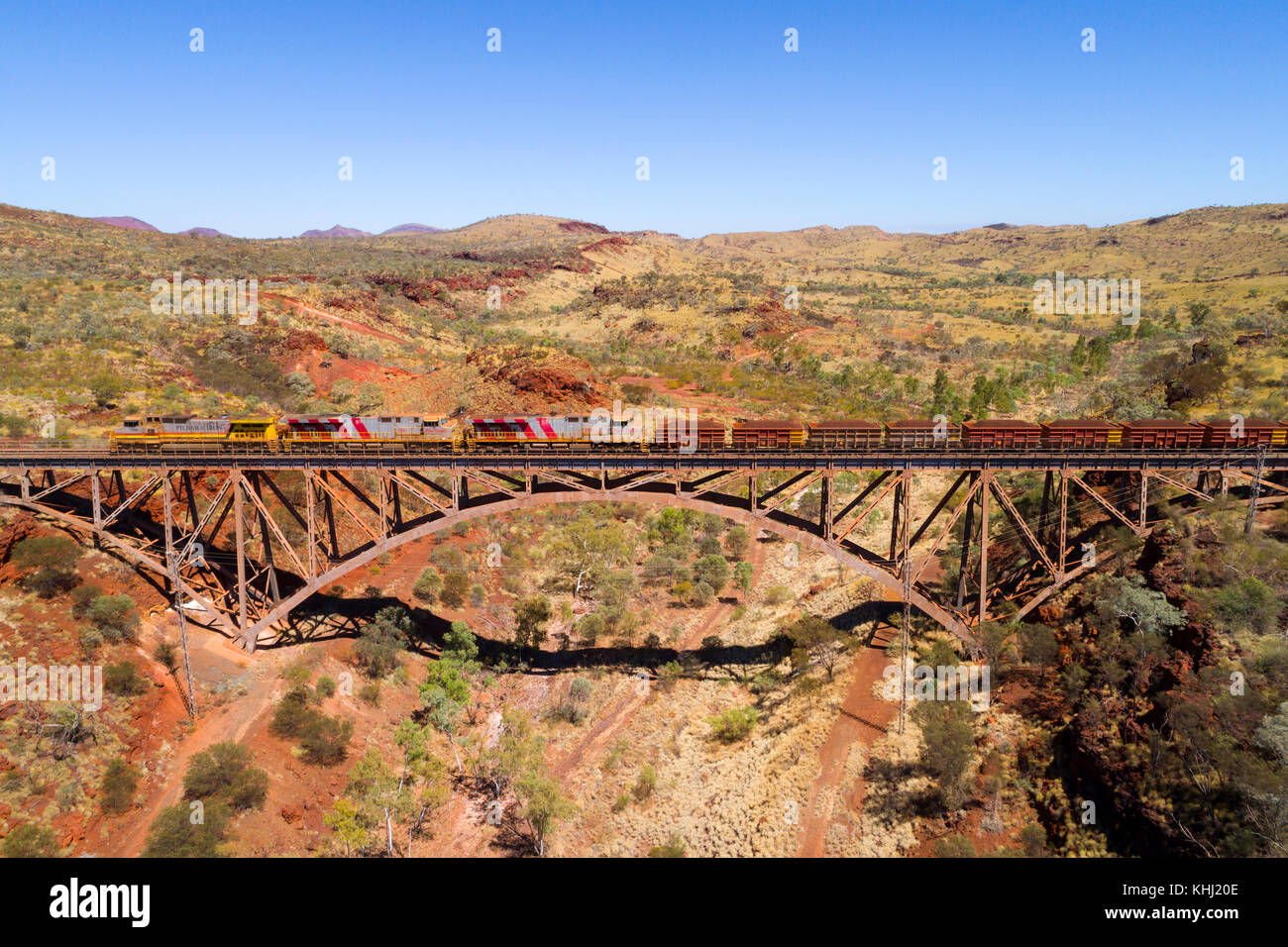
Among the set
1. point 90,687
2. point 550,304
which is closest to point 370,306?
point 550,304

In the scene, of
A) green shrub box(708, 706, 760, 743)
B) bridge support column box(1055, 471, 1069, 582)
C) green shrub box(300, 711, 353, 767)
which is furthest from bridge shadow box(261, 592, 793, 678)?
bridge support column box(1055, 471, 1069, 582)

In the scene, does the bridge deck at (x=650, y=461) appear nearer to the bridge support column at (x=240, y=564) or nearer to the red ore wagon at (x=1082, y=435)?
the red ore wagon at (x=1082, y=435)

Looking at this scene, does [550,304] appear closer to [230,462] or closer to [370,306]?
[370,306]

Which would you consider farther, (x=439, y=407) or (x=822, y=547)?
(x=439, y=407)

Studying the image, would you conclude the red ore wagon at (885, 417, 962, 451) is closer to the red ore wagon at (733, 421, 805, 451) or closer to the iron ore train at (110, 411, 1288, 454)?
the iron ore train at (110, 411, 1288, 454)

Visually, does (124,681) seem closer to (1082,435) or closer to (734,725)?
(734,725)

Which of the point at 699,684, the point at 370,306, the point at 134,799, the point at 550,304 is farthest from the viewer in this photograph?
the point at 550,304

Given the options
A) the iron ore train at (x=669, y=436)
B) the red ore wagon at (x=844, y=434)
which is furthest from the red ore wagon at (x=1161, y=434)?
Result: the red ore wagon at (x=844, y=434)

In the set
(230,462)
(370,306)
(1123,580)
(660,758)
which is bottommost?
(660,758)
